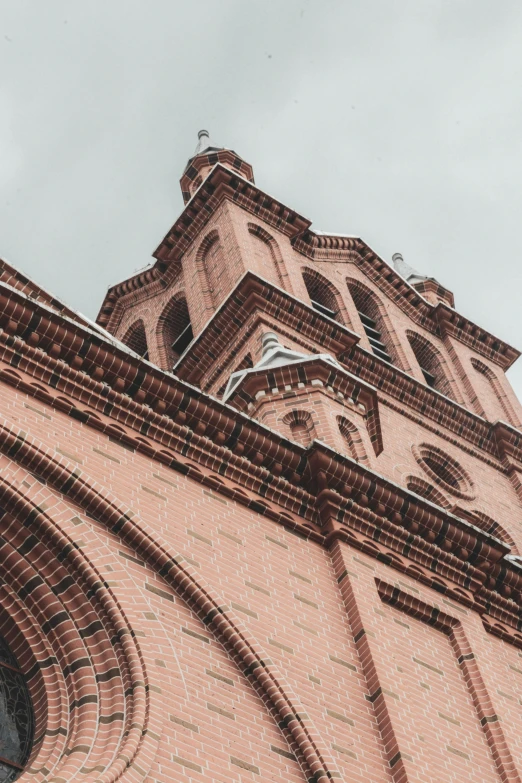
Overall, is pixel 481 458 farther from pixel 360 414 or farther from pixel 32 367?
pixel 32 367

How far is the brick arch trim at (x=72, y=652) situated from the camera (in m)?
10.1

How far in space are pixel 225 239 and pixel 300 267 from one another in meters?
2.16

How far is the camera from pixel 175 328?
1187 inches

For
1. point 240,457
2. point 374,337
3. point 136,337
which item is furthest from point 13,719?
point 136,337

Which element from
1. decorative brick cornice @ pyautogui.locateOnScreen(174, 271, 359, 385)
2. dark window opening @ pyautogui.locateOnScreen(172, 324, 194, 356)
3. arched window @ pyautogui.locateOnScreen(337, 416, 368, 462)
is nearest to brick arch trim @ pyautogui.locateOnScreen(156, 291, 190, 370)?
dark window opening @ pyautogui.locateOnScreen(172, 324, 194, 356)

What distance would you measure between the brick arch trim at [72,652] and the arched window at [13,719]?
0.34 ft

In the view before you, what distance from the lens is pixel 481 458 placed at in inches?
1027

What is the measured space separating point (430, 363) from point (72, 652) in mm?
20543

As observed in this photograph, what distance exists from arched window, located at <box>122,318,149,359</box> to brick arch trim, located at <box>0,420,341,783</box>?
1929 centimetres

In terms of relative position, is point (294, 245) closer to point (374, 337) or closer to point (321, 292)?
point (321, 292)

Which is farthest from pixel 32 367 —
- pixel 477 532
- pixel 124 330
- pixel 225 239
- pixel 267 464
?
pixel 124 330

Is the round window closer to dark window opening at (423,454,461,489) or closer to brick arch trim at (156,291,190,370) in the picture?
dark window opening at (423,454,461,489)

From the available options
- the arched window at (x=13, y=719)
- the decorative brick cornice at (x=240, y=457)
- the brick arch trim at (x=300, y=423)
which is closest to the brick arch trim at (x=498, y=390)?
the brick arch trim at (x=300, y=423)

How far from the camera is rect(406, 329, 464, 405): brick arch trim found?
29022mm
